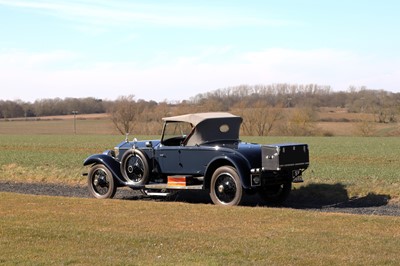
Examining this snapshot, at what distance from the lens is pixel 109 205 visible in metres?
13.4

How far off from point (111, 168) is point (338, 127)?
69175 mm

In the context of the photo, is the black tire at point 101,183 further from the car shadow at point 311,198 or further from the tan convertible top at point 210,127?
the tan convertible top at point 210,127

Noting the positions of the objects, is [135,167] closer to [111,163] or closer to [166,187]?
[111,163]

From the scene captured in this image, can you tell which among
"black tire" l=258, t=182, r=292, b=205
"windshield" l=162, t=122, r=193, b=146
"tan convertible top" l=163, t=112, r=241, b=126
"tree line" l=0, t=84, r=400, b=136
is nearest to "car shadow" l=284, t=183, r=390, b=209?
"black tire" l=258, t=182, r=292, b=205

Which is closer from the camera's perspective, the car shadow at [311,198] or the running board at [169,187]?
the running board at [169,187]

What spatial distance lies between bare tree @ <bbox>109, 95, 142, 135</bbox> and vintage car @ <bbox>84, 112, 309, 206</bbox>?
68.2 m

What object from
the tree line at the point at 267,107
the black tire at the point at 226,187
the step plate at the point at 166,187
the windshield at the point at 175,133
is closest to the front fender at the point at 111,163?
the step plate at the point at 166,187

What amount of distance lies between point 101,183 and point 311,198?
4951mm

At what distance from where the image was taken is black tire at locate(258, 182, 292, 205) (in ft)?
48.2

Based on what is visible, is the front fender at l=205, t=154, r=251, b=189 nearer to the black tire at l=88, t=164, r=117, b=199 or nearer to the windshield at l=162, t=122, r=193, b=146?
the windshield at l=162, t=122, r=193, b=146

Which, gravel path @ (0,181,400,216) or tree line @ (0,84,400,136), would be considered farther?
tree line @ (0,84,400,136)

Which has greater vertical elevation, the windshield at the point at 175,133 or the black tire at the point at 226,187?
the windshield at the point at 175,133

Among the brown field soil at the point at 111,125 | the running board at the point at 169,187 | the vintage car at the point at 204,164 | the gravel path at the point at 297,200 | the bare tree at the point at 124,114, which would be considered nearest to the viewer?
the vintage car at the point at 204,164

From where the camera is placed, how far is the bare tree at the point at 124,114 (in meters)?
85.2
